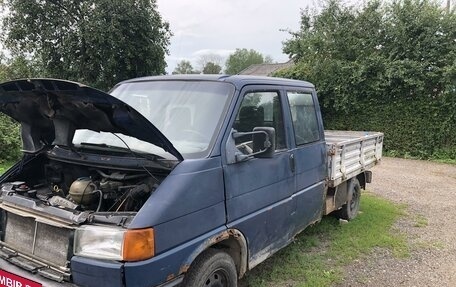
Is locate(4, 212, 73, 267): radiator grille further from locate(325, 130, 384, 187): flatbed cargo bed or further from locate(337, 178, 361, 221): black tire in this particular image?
locate(337, 178, 361, 221): black tire

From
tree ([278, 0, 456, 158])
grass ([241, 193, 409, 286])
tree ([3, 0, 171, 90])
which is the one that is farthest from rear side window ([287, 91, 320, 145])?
tree ([3, 0, 171, 90])

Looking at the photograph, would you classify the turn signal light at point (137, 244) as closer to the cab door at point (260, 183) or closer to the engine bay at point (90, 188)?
the engine bay at point (90, 188)

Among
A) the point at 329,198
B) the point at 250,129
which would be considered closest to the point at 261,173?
the point at 250,129

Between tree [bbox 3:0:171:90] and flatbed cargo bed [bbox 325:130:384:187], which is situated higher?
tree [bbox 3:0:171:90]

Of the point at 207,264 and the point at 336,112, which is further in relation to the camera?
the point at 336,112

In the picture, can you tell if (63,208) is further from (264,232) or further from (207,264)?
(264,232)

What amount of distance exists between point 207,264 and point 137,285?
2.27ft

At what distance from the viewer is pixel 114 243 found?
2562mm

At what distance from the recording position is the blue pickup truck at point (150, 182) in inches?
104

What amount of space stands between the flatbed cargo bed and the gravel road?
1100 millimetres

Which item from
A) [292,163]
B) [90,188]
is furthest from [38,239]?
[292,163]

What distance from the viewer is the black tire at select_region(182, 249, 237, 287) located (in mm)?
2982

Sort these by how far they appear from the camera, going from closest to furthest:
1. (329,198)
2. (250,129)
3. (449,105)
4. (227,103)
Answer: (227,103)
(250,129)
(329,198)
(449,105)

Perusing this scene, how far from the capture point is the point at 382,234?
5.89 metres
